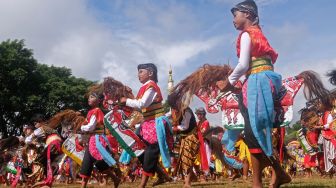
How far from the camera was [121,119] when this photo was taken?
22.8 feet

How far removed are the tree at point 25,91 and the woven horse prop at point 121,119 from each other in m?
19.4

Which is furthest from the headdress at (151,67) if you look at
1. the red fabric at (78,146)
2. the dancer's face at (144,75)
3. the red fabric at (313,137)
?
the red fabric at (313,137)

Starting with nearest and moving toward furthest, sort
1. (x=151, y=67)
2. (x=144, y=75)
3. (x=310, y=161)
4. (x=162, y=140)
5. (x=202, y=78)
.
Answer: (x=202, y=78)
(x=162, y=140)
(x=144, y=75)
(x=151, y=67)
(x=310, y=161)

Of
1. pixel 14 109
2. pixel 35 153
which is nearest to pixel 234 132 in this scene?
pixel 35 153

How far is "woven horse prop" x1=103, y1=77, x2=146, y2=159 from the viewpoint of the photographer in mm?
6555

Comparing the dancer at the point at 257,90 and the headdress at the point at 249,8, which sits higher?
the headdress at the point at 249,8

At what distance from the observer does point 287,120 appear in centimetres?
509

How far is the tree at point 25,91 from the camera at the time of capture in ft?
84.2

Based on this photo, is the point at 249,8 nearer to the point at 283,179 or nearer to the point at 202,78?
the point at 202,78

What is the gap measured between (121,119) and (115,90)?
523mm

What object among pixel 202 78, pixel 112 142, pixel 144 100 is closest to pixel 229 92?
pixel 202 78

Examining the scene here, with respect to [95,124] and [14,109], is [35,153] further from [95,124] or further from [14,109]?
[14,109]

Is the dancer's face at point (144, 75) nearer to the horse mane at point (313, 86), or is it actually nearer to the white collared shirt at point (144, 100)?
the white collared shirt at point (144, 100)

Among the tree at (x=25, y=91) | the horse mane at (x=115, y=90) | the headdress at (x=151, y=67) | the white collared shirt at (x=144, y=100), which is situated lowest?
the white collared shirt at (x=144, y=100)
